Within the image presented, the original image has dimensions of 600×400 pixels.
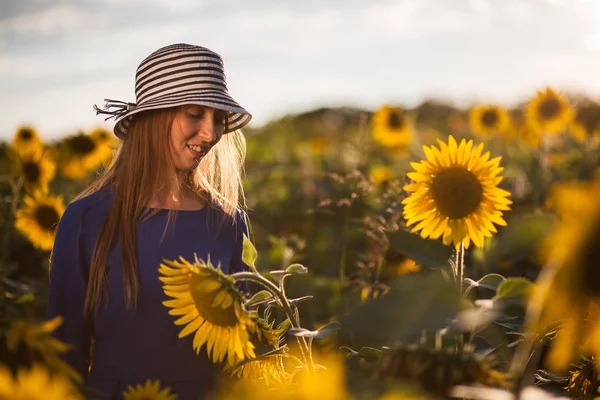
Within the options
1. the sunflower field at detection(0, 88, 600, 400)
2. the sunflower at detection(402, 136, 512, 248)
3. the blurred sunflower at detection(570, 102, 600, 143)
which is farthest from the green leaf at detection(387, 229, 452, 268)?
the blurred sunflower at detection(570, 102, 600, 143)

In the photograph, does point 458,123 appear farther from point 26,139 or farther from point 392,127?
point 26,139

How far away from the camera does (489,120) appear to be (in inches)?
234

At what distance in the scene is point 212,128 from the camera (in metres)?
1.88

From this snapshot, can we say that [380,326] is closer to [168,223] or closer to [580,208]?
[580,208]

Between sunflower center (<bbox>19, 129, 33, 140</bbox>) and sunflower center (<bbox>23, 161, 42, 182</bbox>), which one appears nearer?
sunflower center (<bbox>23, 161, 42, 182</bbox>)

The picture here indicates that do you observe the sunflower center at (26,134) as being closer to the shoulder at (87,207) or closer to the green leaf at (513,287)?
the shoulder at (87,207)

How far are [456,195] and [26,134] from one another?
12.6 ft

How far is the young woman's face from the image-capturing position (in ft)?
6.16

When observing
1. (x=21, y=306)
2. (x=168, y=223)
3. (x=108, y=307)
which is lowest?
(x=21, y=306)

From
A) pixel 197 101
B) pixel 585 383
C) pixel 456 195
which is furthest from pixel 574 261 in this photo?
pixel 197 101

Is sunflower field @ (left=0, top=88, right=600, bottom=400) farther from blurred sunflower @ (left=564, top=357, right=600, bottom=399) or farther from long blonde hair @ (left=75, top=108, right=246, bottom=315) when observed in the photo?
long blonde hair @ (left=75, top=108, right=246, bottom=315)

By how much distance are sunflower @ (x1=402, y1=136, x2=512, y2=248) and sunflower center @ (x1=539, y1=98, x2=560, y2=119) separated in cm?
431

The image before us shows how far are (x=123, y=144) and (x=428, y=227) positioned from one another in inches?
42.5

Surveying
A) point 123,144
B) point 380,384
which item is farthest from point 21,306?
point 380,384
